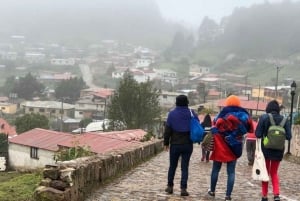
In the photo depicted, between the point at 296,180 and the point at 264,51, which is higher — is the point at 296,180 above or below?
below

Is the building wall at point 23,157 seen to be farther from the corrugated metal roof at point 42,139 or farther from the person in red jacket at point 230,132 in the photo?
the person in red jacket at point 230,132

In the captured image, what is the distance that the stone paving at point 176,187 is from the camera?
27.0ft

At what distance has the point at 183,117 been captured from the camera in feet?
25.7

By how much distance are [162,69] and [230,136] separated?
158 meters

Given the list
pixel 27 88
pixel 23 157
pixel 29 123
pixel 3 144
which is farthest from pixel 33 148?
pixel 27 88

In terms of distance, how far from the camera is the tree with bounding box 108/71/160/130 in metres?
50.8

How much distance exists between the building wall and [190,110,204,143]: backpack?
2807cm

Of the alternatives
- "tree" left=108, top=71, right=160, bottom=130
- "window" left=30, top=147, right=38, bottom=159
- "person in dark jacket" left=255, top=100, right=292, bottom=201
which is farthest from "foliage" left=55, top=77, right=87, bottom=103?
"person in dark jacket" left=255, top=100, right=292, bottom=201

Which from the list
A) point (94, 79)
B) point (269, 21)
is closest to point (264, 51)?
point (269, 21)

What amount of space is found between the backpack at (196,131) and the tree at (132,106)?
141 ft

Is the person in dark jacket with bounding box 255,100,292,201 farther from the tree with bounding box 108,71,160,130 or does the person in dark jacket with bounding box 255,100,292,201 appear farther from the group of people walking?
the tree with bounding box 108,71,160,130

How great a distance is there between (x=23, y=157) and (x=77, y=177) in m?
30.9

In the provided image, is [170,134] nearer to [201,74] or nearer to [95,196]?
[95,196]

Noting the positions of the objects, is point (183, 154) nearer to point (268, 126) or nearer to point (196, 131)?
point (196, 131)
